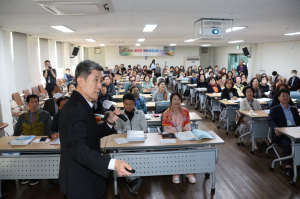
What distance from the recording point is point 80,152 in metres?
1.32

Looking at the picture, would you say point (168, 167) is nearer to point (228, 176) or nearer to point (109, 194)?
point (109, 194)

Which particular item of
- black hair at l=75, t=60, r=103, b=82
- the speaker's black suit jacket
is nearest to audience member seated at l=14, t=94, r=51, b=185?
the speaker's black suit jacket

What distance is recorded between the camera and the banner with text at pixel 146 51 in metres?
20.2

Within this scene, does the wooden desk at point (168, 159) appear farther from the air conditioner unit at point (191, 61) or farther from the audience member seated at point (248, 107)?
the air conditioner unit at point (191, 61)

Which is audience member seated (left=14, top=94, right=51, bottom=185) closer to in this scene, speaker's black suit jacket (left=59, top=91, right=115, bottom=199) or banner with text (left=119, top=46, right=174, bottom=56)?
speaker's black suit jacket (left=59, top=91, right=115, bottom=199)

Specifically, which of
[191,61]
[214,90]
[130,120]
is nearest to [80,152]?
[130,120]

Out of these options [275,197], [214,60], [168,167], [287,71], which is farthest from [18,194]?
[214,60]

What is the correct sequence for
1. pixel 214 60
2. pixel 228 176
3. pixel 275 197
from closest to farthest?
pixel 275 197
pixel 228 176
pixel 214 60

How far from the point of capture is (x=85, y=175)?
1521 millimetres

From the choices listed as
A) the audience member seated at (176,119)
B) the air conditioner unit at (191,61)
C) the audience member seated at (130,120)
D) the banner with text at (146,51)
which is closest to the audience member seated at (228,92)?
the audience member seated at (176,119)

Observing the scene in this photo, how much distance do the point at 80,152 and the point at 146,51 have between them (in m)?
19.6

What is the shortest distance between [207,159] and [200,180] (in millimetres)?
603

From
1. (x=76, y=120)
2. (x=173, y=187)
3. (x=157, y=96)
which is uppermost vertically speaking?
(x=76, y=120)

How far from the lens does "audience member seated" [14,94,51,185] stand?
3953 millimetres
